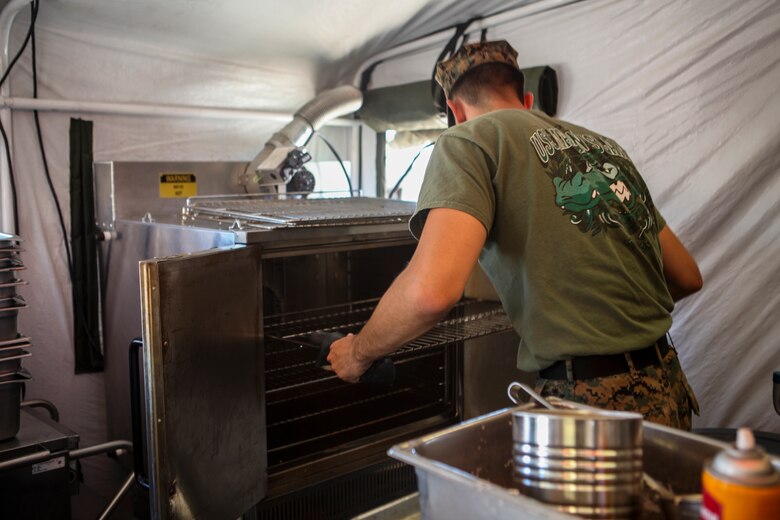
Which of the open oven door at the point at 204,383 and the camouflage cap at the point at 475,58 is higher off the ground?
the camouflage cap at the point at 475,58

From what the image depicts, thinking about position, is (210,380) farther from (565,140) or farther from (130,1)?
(130,1)

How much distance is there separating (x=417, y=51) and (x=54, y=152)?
1.30 metres

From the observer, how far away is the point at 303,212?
176 cm

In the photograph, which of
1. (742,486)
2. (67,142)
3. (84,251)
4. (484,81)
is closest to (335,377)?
(84,251)

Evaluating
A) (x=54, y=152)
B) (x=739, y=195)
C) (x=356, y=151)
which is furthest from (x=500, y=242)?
(x=356, y=151)

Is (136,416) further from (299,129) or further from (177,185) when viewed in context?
(299,129)

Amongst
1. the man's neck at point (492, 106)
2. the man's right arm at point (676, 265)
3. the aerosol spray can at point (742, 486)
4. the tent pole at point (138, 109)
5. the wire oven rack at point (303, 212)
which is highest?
the tent pole at point (138, 109)

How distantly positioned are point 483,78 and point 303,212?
58cm

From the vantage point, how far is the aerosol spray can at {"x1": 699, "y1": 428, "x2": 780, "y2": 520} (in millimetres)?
575

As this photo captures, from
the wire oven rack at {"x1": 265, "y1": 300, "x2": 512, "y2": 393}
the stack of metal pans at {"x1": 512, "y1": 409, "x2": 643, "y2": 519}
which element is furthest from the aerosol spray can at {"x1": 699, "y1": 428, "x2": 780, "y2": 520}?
the wire oven rack at {"x1": 265, "y1": 300, "x2": 512, "y2": 393}

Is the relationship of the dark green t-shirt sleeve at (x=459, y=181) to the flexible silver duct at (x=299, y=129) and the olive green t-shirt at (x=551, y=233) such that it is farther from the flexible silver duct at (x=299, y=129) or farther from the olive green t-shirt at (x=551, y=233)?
the flexible silver duct at (x=299, y=129)

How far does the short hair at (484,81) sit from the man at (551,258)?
0.15 m

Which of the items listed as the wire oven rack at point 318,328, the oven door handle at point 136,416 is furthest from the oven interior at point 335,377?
the oven door handle at point 136,416

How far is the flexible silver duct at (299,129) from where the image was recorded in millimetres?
2297
